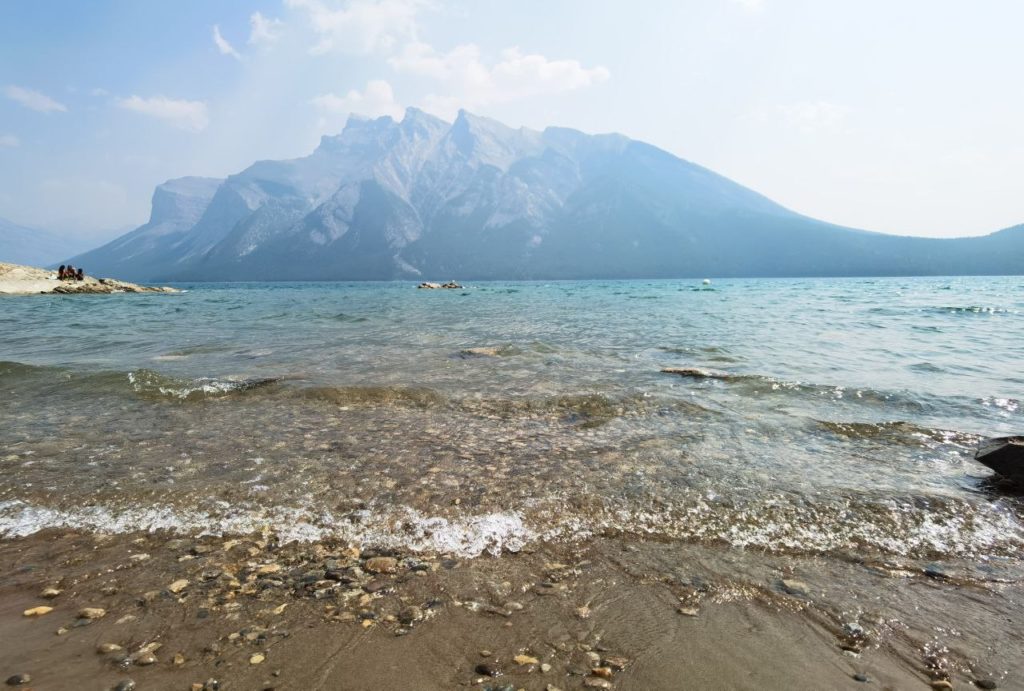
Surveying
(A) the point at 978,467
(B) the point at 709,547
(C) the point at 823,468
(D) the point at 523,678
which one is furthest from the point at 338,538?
(A) the point at 978,467

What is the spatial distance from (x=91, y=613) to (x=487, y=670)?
338 centimetres

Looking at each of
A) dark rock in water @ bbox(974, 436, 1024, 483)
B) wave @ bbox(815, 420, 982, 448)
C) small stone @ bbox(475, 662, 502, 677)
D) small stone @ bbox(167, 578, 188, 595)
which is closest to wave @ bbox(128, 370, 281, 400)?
small stone @ bbox(167, 578, 188, 595)

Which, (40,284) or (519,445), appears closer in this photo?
(519,445)

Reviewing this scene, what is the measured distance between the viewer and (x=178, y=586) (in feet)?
14.0

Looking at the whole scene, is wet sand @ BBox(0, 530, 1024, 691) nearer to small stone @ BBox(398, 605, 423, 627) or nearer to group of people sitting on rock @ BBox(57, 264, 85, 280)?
small stone @ BBox(398, 605, 423, 627)

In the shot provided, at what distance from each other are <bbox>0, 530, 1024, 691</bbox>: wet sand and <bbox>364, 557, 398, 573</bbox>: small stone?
0.02 m

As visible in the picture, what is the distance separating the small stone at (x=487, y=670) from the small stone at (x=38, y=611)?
12.2 feet

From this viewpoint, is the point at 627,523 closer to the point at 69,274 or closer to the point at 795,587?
the point at 795,587

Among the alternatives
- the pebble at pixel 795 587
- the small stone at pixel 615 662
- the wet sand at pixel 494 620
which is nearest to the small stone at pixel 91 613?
the wet sand at pixel 494 620

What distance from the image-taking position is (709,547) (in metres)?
5.07

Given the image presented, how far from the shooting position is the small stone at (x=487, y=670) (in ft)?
10.7

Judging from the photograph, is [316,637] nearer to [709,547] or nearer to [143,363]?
[709,547]

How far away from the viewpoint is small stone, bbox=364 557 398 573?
4.56 m

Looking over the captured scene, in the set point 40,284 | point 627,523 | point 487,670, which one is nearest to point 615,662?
point 487,670
